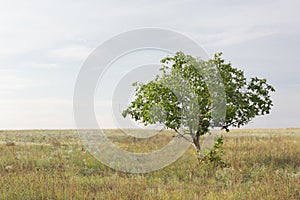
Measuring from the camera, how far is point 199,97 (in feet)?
43.1

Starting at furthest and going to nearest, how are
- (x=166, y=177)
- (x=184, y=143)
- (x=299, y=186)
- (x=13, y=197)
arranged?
(x=184, y=143) → (x=166, y=177) → (x=299, y=186) → (x=13, y=197)

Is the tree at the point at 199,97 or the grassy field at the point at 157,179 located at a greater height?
the tree at the point at 199,97

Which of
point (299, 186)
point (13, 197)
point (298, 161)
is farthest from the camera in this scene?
point (298, 161)

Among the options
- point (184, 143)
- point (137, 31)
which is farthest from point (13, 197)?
point (184, 143)

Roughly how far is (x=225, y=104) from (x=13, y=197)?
8147 mm

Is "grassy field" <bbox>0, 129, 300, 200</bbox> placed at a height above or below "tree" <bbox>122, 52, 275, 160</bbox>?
below

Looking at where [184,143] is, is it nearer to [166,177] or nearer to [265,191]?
[166,177]

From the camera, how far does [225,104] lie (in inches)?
508

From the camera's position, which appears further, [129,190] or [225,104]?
[225,104]

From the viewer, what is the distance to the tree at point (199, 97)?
43.0ft

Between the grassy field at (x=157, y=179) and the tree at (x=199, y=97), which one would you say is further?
the tree at (x=199, y=97)

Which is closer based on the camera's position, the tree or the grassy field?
the grassy field

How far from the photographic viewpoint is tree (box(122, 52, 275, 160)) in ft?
43.0

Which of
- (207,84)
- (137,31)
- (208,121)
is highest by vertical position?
(137,31)
